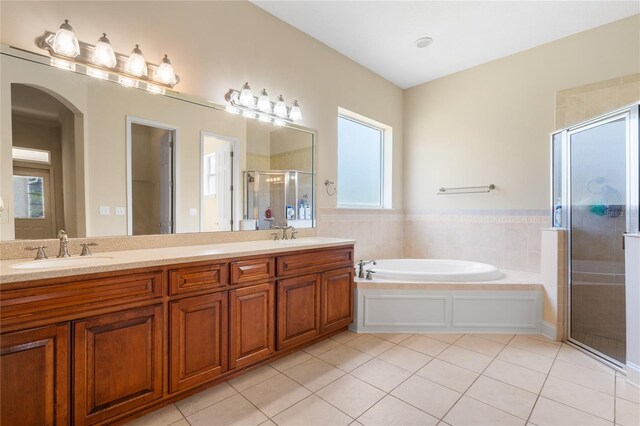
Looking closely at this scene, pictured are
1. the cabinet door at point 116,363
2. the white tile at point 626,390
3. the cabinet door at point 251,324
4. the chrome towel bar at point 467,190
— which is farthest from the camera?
the chrome towel bar at point 467,190

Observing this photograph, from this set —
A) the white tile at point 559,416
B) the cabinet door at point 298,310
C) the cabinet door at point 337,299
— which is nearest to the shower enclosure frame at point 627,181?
the white tile at point 559,416

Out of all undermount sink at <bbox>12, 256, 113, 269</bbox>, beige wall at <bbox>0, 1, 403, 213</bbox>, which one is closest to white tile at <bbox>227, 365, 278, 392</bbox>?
undermount sink at <bbox>12, 256, 113, 269</bbox>

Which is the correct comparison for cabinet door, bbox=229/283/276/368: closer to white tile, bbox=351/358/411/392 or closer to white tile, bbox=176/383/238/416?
white tile, bbox=176/383/238/416

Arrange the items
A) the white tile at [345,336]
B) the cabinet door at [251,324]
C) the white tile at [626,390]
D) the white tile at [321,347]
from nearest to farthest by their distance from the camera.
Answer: the white tile at [626,390] < the cabinet door at [251,324] < the white tile at [321,347] < the white tile at [345,336]

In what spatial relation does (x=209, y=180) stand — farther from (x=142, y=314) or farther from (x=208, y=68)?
(x=142, y=314)

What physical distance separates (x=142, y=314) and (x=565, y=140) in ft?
11.5

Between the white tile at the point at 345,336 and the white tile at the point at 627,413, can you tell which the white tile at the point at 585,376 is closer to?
the white tile at the point at 627,413

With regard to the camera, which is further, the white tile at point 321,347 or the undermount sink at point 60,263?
the white tile at point 321,347

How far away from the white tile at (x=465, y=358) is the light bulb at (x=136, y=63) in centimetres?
291

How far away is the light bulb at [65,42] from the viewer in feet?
5.47

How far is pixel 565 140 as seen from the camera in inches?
106

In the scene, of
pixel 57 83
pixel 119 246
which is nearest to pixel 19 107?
pixel 57 83

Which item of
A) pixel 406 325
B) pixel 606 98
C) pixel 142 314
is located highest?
pixel 606 98

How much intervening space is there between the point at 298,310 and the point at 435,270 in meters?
2.05
